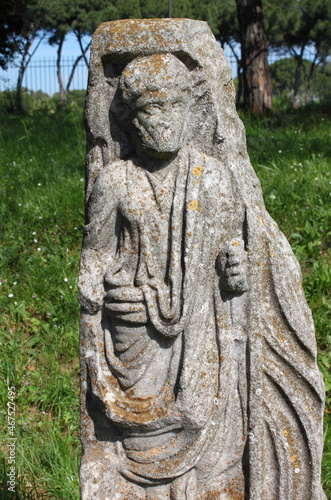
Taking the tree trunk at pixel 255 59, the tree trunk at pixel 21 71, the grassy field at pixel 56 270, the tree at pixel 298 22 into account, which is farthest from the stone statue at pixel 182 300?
the tree at pixel 298 22

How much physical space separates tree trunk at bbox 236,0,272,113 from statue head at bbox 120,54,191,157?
723cm

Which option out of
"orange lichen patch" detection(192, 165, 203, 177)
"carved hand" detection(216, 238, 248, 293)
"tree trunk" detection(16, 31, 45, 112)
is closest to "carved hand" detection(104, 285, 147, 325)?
"carved hand" detection(216, 238, 248, 293)

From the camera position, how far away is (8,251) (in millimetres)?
5148

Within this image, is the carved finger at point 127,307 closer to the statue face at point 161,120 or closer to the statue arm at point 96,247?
the statue arm at point 96,247

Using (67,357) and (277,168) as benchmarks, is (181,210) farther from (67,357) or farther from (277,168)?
(277,168)

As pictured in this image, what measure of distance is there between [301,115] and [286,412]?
754 cm

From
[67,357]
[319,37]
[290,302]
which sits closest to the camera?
[290,302]

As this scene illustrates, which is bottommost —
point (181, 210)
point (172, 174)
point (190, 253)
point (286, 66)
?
point (190, 253)

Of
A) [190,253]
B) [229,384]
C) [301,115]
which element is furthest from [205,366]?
[301,115]

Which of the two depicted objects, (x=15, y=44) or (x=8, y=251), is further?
(x=15, y=44)

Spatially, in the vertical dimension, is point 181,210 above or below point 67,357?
above

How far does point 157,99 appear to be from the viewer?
6.13 feet

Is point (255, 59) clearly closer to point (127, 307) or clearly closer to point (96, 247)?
point (96, 247)

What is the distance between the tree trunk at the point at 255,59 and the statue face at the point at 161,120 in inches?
285
